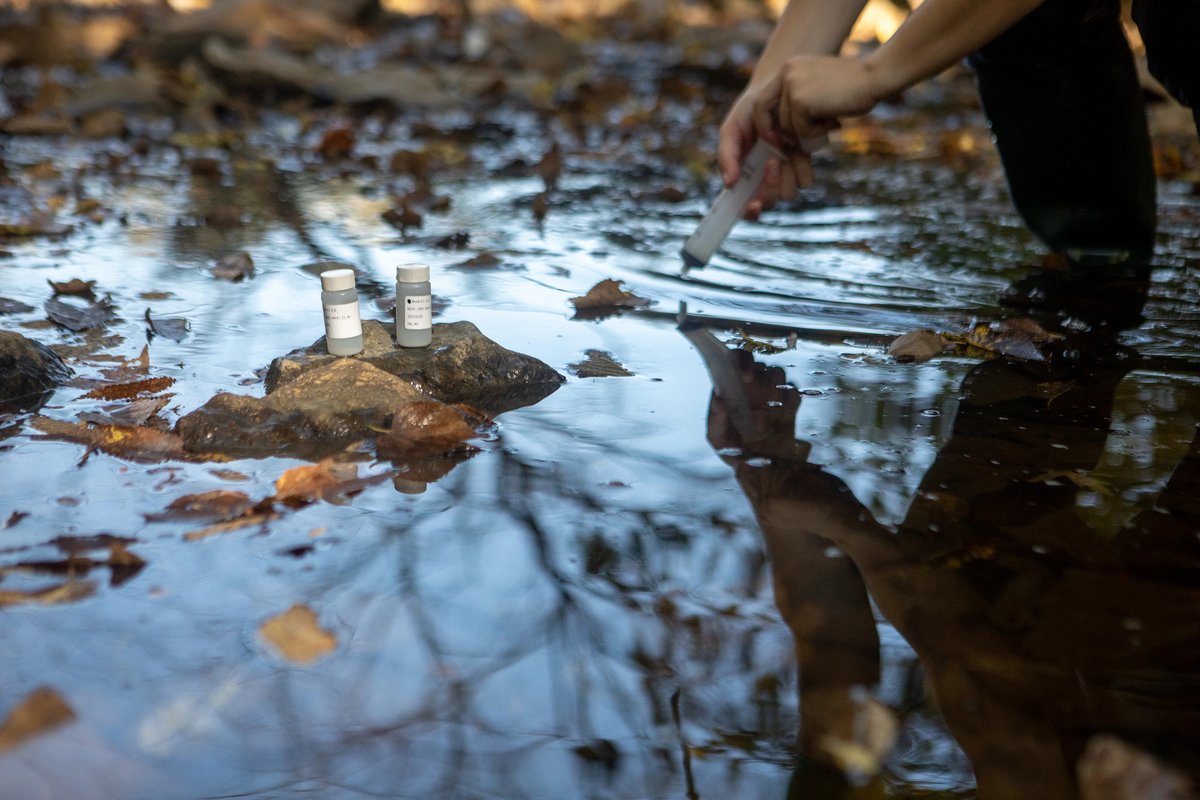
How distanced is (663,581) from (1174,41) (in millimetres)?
2064

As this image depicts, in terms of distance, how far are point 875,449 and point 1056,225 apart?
1.85 m

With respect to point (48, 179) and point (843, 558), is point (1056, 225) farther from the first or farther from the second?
point (48, 179)

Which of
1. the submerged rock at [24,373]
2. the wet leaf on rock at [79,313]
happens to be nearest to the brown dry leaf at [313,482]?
the submerged rock at [24,373]

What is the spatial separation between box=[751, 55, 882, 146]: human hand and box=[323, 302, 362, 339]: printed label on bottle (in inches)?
46.5

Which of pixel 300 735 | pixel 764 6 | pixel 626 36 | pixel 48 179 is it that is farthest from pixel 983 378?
pixel 764 6

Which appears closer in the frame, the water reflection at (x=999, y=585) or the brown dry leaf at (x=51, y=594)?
the water reflection at (x=999, y=585)

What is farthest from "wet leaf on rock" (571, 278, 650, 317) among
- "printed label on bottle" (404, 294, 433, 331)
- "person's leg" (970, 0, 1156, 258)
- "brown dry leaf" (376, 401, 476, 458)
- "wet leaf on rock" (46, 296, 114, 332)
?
"person's leg" (970, 0, 1156, 258)

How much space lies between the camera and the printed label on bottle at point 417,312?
2158mm

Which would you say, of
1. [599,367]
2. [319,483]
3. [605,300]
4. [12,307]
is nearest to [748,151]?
[605,300]

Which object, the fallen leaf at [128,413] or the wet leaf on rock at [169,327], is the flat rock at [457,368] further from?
the wet leaf on rock at [169,327]

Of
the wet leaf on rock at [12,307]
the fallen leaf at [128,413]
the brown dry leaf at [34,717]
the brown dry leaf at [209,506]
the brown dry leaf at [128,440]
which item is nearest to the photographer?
the brown dry leaf at [34,717]

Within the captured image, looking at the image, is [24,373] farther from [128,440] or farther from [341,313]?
[341,313]

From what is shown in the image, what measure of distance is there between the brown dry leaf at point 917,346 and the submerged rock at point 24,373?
71.3 inches

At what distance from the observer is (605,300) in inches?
111
